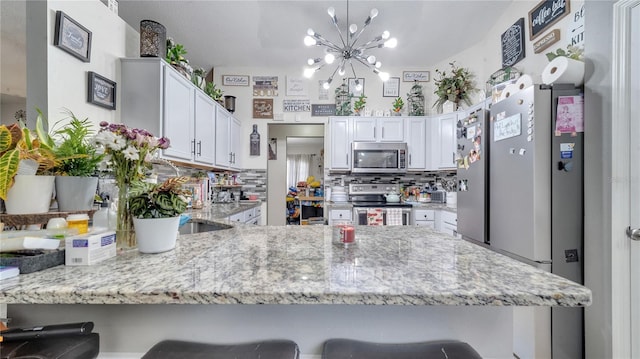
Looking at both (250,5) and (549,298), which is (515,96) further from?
(250,5)

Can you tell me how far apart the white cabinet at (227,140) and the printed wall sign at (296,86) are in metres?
0.97

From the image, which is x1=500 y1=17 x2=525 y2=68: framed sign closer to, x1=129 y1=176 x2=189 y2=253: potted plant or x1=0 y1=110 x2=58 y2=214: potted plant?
x1=129 y1=176 x2=189 y2=253: potted plant

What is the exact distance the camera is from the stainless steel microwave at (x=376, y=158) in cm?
379

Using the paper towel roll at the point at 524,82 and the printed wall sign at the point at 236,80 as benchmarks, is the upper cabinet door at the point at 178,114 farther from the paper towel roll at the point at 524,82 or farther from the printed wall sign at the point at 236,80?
the paper towel roll at the point at 524,82

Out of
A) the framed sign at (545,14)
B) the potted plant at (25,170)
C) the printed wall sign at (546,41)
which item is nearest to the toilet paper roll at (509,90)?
the printed wall sign at (546,41)

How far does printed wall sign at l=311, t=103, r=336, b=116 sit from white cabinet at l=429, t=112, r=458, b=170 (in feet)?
4.98

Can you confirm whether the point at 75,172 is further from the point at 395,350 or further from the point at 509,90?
the point at 509,90

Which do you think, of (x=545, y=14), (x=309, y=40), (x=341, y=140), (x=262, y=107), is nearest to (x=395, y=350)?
(x=309, y=40)

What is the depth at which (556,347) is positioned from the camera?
1.59m

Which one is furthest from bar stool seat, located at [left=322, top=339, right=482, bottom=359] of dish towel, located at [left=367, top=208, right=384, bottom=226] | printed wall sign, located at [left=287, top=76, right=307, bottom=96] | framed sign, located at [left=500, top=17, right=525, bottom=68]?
printed wall sign, located at [left=287, top=76, right=307, bottom=96]

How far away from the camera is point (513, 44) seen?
2768 millimetres

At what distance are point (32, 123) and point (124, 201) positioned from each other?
3.42ft

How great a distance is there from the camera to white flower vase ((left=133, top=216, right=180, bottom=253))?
36.1 inches

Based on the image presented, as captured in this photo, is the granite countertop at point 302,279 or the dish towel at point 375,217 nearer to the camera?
the granite countertop at point 302,279
